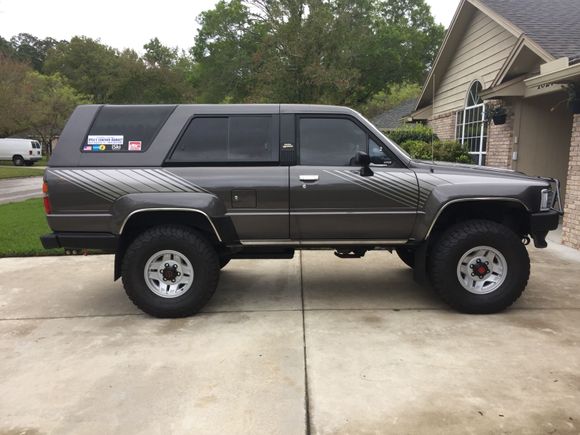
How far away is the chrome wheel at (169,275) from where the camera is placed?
4.53 m

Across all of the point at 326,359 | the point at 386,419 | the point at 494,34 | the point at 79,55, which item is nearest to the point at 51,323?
the point at 326,359

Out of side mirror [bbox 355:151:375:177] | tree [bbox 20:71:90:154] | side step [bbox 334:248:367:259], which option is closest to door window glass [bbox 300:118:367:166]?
side mirror [bbox 355:151:375:177]

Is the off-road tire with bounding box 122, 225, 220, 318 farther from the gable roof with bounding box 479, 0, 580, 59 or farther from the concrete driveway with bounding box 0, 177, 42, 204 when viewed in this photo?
the concrete driveway with bounding box 0, 177, 42, 204

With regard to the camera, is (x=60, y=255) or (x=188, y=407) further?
(x=60, y=255)

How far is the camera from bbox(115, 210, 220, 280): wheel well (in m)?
4.48

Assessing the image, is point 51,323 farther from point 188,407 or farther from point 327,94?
point 327,94

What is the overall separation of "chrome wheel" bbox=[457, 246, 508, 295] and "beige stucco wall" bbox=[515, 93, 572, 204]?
20.0ft

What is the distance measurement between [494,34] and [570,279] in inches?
291

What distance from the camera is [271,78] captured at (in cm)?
1644

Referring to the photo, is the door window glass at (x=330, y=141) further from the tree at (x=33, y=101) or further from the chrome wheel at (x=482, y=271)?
the tree at (x=33, y=101)

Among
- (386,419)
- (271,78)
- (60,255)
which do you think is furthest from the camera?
(271,78)

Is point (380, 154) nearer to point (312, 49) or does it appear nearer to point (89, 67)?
point (312, 49)

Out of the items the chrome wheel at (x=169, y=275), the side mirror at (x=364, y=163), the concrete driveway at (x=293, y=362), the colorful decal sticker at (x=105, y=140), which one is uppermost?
the colorful decal sticker at (x=105, y=140)

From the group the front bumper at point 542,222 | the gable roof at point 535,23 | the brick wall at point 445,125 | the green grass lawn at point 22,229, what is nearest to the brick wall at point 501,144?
the gable roof at point 535,23
